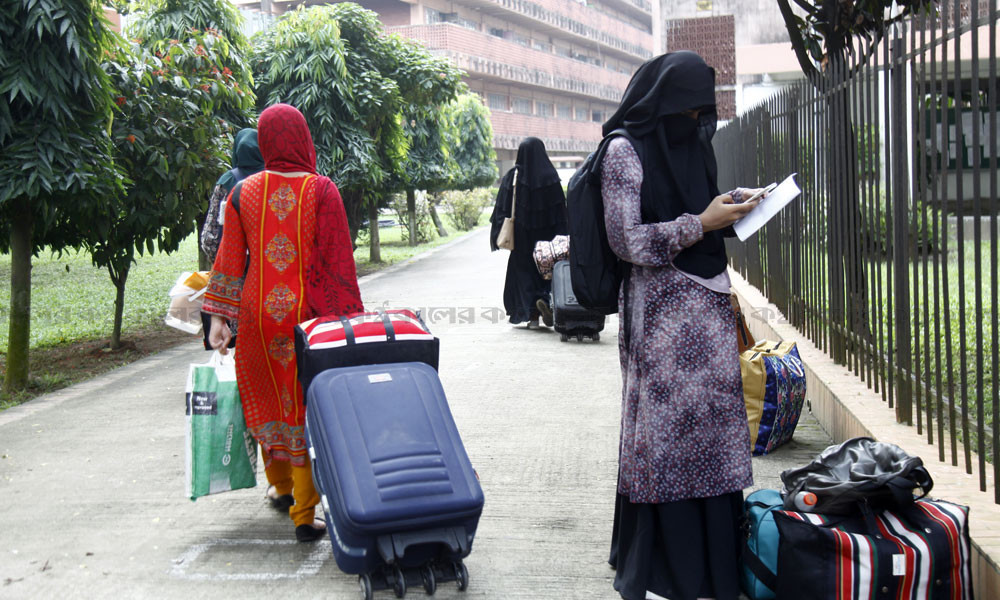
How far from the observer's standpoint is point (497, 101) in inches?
2024

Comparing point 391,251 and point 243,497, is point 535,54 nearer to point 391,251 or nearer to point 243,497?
point 391,251

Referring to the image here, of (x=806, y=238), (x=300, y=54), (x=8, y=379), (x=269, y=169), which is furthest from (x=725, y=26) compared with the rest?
(x=269, y=169)

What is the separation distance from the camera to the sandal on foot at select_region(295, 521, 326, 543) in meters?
4.16

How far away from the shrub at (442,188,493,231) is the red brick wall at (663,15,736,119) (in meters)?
9.47

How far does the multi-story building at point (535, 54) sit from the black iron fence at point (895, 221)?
37440mm

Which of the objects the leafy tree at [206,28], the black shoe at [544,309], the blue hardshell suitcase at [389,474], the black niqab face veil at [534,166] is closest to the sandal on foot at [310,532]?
the blue hardshell suitcase at [389,474]

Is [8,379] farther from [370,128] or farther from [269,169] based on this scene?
[370,128]

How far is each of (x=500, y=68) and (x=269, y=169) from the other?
1840 inches

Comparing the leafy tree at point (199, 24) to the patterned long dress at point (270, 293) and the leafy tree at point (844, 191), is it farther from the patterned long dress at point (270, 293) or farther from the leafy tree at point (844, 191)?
the patterned long dress at point (270, 293)

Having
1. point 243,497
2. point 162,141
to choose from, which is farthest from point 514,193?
point 243,497

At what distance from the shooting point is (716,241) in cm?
347

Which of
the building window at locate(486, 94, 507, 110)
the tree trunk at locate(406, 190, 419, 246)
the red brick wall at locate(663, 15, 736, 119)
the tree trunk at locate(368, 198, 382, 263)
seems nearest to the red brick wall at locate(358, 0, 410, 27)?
the building window at locate(486, 94, 507, 110)

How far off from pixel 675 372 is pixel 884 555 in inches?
34.1

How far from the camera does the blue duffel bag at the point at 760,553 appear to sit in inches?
132
